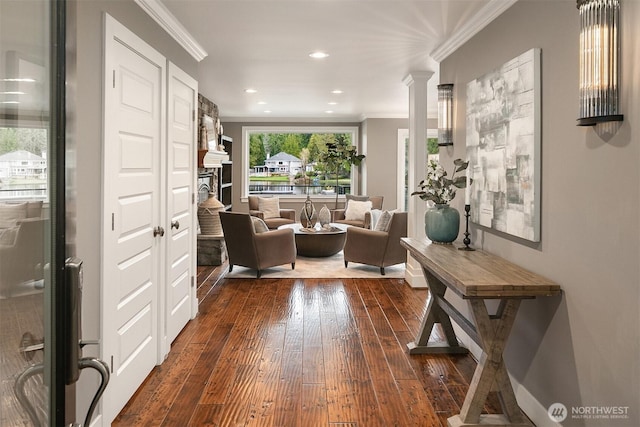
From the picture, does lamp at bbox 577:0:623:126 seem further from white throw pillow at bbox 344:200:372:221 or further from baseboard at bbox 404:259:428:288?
white throw pillow at bbox 344:200:372:221

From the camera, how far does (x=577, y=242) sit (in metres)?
2.14

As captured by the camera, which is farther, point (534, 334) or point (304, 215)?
point (304, 215)

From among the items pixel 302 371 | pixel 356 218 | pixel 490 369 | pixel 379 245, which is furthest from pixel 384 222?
pixel 490 369

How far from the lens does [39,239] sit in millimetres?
763

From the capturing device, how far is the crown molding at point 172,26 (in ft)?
9.83

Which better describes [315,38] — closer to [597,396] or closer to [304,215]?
[597,396]

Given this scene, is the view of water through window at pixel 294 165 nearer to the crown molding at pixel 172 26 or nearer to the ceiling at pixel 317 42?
the ceiling at pixel 317 42

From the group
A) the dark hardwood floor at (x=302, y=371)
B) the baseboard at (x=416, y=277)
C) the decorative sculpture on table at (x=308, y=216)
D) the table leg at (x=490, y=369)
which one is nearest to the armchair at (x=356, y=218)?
the decorative sculpture on table at (x=308, y=216)

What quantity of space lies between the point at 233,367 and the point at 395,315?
179 centimetres

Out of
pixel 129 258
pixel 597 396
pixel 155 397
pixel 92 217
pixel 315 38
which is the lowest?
pixel 155 397

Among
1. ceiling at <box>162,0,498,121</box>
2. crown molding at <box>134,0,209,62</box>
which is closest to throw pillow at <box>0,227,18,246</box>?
crown molding at <box>134,0,209,62</box>

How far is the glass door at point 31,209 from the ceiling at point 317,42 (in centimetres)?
257

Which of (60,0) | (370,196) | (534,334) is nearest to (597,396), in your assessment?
(534,334)

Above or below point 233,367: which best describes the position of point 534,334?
above
